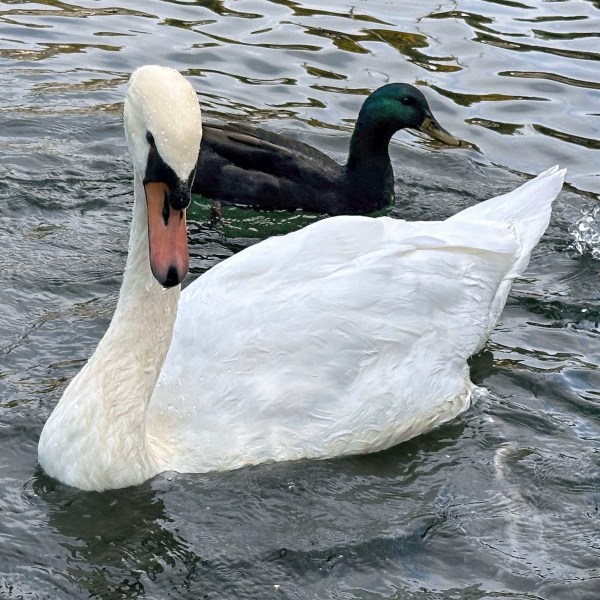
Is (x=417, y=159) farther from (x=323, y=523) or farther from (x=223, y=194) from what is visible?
(x=323, y=523)

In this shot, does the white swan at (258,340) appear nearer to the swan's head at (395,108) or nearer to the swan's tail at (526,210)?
the swan's tail at (526,210)

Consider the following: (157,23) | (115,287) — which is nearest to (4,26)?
(157,23)

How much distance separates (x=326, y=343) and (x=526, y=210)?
2051 millimetres

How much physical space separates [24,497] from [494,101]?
6729mm

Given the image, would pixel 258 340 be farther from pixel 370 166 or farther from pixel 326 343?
pixel 370 166

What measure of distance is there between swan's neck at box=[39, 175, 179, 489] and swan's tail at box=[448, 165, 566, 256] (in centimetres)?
226

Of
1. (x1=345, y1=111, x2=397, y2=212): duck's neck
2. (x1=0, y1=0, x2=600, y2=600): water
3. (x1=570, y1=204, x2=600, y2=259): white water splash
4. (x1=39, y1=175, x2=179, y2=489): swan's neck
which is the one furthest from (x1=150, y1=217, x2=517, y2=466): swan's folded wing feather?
(x1=345, y1=111, x2=397, y2=212): duck's neck

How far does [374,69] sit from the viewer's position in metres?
11.9

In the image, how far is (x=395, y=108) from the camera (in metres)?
9.60

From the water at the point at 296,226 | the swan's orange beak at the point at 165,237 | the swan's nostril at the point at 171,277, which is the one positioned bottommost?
the water at the point at 296,226

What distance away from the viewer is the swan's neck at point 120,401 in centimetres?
571

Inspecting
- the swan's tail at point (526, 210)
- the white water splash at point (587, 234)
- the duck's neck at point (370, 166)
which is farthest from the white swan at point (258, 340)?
the duck's neck at point (370, 166)

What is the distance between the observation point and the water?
5.53 metres

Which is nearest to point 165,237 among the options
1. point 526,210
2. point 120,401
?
point 120,401
